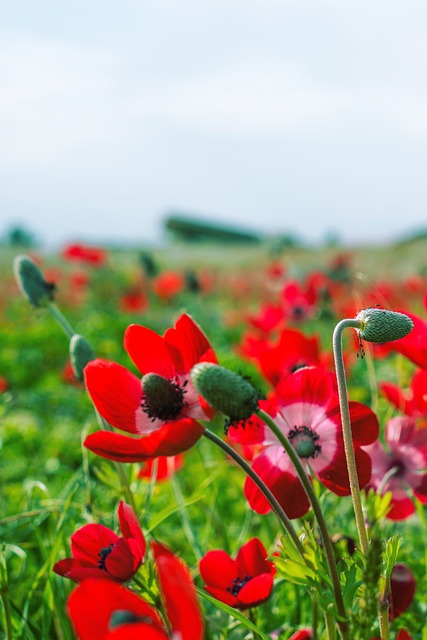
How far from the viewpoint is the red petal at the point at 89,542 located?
686mm

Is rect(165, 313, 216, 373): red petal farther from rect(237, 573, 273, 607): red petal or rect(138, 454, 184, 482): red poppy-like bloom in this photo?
rect(138, 454, 184, 482): red poppy-like bloom

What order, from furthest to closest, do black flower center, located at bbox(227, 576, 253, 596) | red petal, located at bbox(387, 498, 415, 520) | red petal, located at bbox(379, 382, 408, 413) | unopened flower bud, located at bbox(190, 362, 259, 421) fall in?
red petal, located at bbox(379, 382, 408, 413), red petal, located at bbox(387, 498, 415, 520), black flower center, located at bbox(227, 576, 253, 596), unopened flower bud, located at bbox(190, 362, 259, 421)

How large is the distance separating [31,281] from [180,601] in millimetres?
801

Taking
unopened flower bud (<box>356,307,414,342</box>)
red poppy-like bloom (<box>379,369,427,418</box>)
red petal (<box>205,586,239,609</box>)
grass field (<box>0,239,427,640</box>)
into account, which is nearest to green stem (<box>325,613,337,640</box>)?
grass field (<box>0,239,427,640</box>)

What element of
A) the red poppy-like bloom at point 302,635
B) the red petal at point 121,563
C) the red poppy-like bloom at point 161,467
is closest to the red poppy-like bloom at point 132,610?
the red petal at point 121,563

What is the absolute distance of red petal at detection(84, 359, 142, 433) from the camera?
2.13 feet

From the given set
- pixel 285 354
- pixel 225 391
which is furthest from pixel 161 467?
pixel 225 391

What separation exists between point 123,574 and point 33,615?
1.89 ft

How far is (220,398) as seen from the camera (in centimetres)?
50

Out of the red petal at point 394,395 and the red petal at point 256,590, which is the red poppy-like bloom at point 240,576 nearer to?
the red petal at point 256,590

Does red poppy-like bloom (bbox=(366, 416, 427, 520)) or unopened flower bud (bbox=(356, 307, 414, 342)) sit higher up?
unopened flower bud (bbox=(356, 307, 414, 342))

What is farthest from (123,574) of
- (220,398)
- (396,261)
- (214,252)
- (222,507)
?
(214,252)

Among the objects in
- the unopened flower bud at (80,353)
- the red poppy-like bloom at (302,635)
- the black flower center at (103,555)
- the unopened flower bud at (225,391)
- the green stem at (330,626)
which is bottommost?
the red poppy-like bloom at (302,635)

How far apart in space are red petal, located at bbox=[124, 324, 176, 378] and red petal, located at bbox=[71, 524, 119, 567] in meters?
0.16
